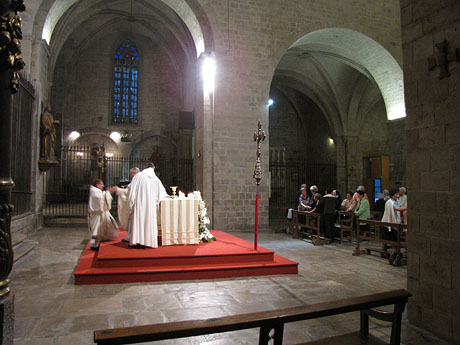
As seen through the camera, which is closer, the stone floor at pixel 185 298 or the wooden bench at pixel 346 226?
the stone floor at pixel 185 298

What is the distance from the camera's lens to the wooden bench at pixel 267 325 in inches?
79.0

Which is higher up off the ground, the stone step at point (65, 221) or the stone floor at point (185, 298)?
the stone step at point (65, 221)

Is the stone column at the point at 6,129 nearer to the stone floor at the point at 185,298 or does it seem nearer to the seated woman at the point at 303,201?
the stone floor at the point at 185,298

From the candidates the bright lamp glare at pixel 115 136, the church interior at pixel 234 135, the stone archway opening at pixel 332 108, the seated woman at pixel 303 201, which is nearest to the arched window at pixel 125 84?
the church interior at pixel 234 135

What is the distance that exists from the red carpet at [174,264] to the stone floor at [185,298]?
0.19 meters

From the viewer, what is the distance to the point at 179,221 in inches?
268

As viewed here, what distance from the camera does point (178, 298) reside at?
175 inches

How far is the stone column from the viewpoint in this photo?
2.48m

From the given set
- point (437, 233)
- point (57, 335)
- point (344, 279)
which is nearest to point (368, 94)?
point (344, 279)

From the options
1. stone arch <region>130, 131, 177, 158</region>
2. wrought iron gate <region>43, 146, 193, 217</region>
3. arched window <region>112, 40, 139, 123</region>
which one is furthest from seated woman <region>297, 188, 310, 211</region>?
arched window <region>112, 40, 139, 123</region>

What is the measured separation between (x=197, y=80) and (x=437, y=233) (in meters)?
9.91

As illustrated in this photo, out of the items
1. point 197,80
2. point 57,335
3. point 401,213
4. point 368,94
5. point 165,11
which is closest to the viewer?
point 57,335

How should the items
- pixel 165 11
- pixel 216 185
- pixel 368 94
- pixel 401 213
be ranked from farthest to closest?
pixel 368 94 → pixel 165 11 → pixel 216 185 → pixel 401 213

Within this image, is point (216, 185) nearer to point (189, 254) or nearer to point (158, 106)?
point (189, 254)
